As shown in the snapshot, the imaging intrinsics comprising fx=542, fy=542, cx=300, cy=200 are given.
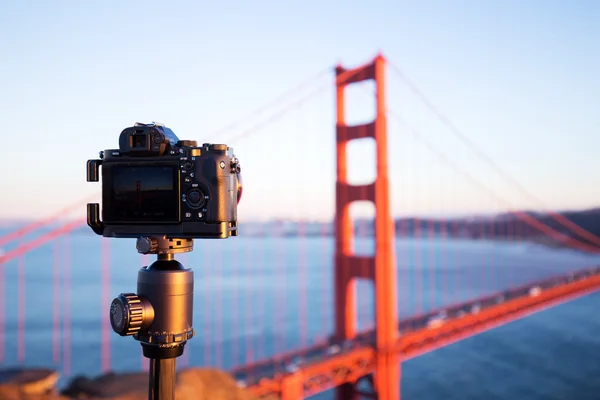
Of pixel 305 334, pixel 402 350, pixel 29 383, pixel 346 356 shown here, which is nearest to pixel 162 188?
pixel 29 383

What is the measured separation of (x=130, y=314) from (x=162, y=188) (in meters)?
0.38

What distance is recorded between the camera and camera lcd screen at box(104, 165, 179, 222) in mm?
1609

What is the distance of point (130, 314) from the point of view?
4.88 ft

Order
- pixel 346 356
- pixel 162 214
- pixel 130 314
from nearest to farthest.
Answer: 1. pixel 130 314
2. pixel 162 214
3. pixel 346 356

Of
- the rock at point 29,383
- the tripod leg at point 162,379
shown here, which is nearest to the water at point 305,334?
the rock at point 29,383

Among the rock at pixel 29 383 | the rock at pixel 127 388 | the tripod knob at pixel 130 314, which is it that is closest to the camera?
the tripod knob at pixel 130 314

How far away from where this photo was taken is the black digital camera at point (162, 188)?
1.60 metres

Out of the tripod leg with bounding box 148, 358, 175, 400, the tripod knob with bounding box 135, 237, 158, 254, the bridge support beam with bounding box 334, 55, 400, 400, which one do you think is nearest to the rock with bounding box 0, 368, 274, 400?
the bridge support beam with bounding box 334, 55, 400, 400

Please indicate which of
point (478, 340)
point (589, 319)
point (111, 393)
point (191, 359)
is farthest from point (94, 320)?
point (589, 319)

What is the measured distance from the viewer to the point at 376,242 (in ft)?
36.8

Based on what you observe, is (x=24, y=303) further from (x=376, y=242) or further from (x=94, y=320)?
(x=376, y=242)

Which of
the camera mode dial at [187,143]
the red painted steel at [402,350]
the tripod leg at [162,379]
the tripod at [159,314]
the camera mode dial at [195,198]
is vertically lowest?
the red painted steel at [402,350]

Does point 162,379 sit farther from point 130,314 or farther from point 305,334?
point 305,334

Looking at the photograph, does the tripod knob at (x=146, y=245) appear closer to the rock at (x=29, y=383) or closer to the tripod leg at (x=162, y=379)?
the tripod leg at (x=162, y=379)
